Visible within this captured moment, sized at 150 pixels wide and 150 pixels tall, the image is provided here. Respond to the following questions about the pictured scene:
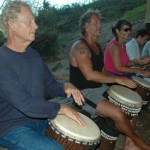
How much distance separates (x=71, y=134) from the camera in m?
2.51

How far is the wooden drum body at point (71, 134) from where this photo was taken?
8.28ft

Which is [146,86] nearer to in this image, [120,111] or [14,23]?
[120,111]

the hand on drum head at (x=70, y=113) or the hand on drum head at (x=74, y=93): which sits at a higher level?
the hand on drum head at (x=74, y=93)

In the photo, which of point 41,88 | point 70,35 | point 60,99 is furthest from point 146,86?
point 70,35

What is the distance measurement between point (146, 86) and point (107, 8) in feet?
51.4

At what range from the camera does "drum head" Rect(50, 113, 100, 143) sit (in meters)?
2.52

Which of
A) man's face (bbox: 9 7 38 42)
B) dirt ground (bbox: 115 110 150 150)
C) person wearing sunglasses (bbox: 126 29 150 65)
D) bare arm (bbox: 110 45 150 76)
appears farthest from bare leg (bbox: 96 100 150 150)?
person wearing sunglasses (bbox: 126 29 150 65)

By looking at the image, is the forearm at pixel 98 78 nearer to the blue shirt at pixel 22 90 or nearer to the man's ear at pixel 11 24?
the blue shirt at pixel 22 90

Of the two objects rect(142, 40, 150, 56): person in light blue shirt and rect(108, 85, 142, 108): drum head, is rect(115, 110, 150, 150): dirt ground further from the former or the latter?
rect(142, 40, 150, 56): person in light blue shirt

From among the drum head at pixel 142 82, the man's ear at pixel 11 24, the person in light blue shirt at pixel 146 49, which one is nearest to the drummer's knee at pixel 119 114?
the drum head at pixel 142 82

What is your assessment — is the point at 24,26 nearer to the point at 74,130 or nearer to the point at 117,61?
the point at 74,130

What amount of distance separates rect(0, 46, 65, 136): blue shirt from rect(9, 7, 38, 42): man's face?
148 mm

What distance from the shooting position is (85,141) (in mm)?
2541

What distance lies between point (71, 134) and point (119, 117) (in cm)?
102
